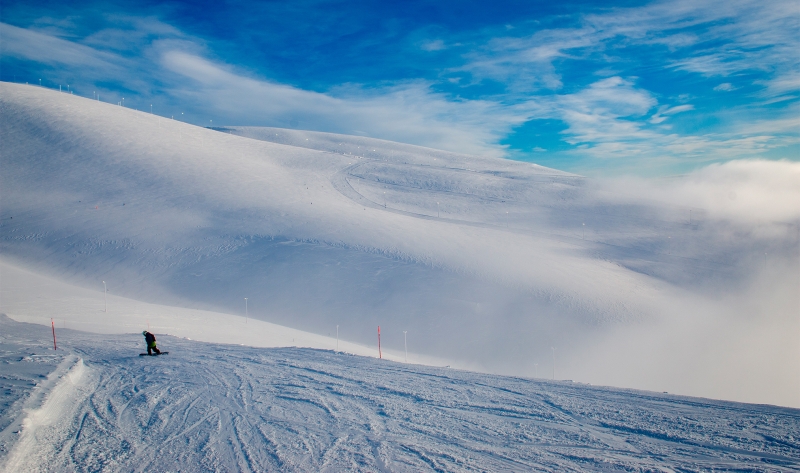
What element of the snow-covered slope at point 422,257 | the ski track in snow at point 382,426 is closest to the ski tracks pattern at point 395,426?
the ski track in snow at point 382,426

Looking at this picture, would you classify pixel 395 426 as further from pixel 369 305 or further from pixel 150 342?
pixel 369 305

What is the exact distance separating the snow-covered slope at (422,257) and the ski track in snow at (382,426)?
9.79 m

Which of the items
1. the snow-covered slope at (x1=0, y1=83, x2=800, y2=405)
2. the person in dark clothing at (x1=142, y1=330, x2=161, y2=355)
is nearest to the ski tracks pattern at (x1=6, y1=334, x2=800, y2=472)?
the person in dark clothing at (x1=142, y1=330, x2=161, y2=355)

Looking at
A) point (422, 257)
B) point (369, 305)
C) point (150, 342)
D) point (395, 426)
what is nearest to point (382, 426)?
point (395, 426)

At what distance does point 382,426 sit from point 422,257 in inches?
721

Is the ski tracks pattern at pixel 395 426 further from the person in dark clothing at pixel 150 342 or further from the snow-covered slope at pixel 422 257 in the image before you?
the snow-covered slope at pixel 422 257

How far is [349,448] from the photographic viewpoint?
5.29 m

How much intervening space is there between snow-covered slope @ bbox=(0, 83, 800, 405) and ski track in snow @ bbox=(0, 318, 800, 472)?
979 centimetres

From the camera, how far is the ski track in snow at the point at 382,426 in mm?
4945

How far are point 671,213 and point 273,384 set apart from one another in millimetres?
39300

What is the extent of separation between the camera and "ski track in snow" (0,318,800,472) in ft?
16.2

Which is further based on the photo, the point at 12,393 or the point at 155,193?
the point at 155,193

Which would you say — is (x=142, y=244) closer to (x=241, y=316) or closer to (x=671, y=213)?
(x=241, y=316)

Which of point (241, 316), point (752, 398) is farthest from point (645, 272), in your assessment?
point (241, 316)
